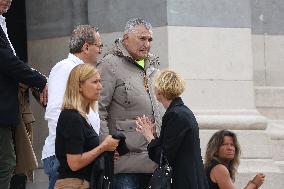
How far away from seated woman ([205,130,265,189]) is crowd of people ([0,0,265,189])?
1272 millimetres

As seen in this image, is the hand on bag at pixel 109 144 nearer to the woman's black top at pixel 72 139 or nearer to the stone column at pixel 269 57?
the woman's black top at pixel 72 139

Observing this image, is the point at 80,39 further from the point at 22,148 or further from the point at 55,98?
the point at 22,148

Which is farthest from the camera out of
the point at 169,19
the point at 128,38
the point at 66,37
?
the point at 66,37

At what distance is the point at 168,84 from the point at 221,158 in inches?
77.3

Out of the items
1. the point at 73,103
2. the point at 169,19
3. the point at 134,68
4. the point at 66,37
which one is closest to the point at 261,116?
the point at 169,19

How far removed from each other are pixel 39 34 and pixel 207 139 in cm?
251

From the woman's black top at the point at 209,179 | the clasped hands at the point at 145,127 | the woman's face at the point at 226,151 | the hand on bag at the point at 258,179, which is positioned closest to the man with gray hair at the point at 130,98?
the clasped hands at the point at 145,127

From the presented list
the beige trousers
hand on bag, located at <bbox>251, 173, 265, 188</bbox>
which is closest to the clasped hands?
the beige trousers

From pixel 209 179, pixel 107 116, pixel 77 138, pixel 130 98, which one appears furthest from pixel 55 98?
pixel 209 179

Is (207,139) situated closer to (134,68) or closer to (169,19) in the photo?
(169,19)

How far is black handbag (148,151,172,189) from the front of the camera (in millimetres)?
7852

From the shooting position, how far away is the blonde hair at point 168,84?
8141 millimetres

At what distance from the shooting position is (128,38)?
28.1 ft

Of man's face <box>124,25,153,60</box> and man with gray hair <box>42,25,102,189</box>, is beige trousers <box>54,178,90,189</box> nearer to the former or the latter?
man with gray hair <box>42,25,102,189</box>
